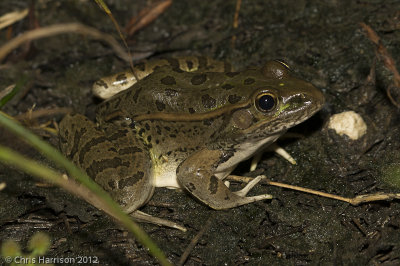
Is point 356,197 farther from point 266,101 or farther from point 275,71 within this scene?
point 275,71

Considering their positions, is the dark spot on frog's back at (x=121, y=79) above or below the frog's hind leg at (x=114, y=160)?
above

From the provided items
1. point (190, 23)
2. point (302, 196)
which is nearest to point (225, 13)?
point (190, 23)

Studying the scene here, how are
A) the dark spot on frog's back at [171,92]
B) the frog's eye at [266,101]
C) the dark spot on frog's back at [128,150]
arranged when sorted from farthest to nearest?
the dark spot on frog's back at [171,92] → the dark spot on frog's back at [128,150] → the frog's eye at [266,101]

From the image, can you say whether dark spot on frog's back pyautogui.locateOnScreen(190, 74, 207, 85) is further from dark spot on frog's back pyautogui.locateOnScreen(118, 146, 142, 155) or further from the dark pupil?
dark spot on frog's back pyautogui.locateOnScreen(118, 146, 142, 155)

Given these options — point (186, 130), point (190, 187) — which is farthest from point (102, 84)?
point (190, 187)

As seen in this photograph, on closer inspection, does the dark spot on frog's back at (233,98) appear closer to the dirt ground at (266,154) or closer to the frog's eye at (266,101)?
the frog's eye at (266,101)

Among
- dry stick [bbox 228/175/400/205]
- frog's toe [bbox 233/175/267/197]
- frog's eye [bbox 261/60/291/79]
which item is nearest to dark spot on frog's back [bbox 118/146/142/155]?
frog's toe [bbox 233/175/267/197]

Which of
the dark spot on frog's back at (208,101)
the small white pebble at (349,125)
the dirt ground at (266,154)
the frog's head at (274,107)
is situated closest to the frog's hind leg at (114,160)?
the dirt ground at (266,154)
